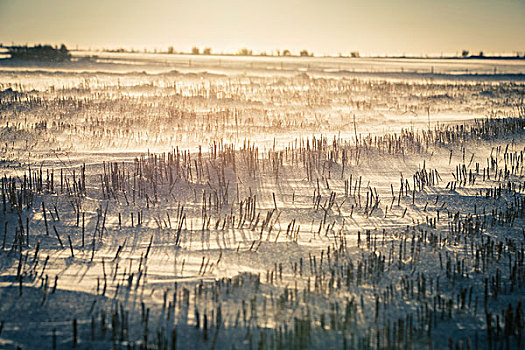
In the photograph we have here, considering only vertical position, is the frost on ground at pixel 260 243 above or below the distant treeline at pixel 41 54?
below

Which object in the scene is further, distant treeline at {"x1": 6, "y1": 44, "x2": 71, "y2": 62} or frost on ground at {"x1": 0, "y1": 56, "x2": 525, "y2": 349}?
distant treeline at {"x1": 6, "y1": 44, "x2": 71, "y2": 62}

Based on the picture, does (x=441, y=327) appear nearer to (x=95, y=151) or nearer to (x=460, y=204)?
(x=460, y=204)

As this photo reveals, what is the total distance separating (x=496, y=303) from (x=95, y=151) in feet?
22.3

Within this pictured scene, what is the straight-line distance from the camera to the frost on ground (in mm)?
3205

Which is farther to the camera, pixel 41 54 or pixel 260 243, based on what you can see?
pixel 41 54

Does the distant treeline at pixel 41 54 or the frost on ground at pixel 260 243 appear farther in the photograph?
the distant treeline at pixel 41 54

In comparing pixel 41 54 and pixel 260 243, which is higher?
pixel 41 54

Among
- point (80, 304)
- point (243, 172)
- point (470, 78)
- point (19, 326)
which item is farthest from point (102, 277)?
point (470, 78)

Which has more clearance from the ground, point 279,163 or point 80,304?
point 279,163

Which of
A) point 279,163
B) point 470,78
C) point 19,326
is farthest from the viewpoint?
point 470,78

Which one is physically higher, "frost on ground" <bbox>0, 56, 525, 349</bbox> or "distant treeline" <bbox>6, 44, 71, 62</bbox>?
"distant treeline" <bbox>6, 44, 71, 62</bbox>

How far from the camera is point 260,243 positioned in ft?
14.7

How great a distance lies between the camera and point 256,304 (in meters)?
3.47

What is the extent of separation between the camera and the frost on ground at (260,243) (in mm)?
3205
